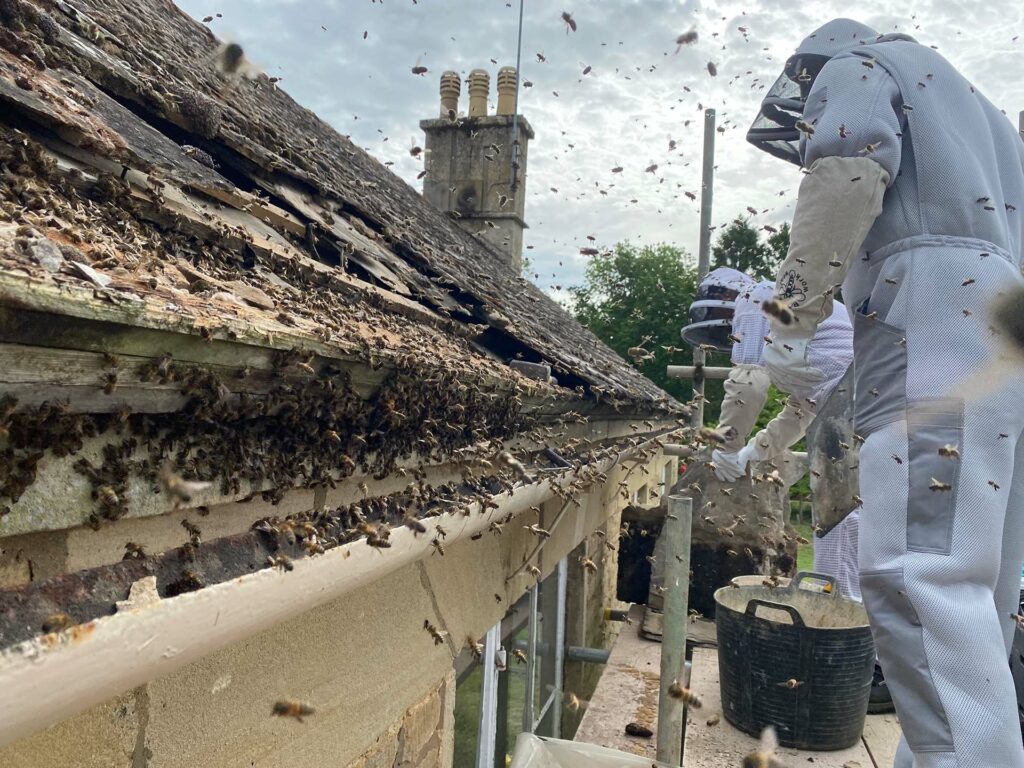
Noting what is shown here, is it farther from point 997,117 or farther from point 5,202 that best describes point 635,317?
point 5,202

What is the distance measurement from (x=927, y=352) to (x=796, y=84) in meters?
2.00

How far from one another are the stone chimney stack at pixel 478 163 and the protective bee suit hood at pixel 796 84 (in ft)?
25.9

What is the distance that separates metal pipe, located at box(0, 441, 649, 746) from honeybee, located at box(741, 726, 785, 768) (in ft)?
10.8

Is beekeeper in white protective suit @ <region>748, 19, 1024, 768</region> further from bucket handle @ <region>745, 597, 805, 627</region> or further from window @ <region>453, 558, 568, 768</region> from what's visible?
window @ <region>453, 558, 568, 768</region>

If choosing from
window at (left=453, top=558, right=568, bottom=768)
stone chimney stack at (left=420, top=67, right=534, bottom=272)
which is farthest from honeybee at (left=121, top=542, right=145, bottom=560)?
stone chimney stack at (left=420, top=67, right=534, bottom=272)

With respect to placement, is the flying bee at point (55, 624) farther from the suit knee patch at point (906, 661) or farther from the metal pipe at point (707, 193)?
the metal pipe at point (707, 193)

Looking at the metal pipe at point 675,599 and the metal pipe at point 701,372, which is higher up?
the metal pipe at point 701,372

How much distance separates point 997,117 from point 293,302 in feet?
10.3

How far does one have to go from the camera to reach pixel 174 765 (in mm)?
1456

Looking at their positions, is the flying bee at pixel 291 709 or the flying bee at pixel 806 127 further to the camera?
the flying bee at pixel 806 127

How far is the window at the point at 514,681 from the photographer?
4.24 m

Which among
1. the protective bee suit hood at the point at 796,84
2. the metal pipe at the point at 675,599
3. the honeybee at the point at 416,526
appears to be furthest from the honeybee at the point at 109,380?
the metal pipe at the point at 675,599

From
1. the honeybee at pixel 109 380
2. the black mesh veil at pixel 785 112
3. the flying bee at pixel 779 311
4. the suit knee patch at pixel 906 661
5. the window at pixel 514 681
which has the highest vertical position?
the black mesh veil at pixel 785 112

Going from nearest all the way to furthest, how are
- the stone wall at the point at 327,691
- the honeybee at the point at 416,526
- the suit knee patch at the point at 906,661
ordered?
the stone wall at the point at 327,691 → the honeybee at the point at 416,526 → the suit knee patch at the point at 906,661
